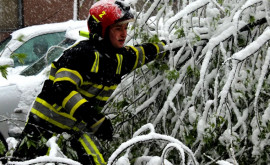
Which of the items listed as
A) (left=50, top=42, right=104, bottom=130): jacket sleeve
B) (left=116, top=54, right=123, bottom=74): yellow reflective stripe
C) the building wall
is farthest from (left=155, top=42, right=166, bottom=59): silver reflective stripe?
the building wall

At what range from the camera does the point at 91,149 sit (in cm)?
257

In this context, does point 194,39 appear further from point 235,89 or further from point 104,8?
point 104,8

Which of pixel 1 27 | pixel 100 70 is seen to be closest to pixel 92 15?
pixel 100 70

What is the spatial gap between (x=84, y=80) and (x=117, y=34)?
0.40m

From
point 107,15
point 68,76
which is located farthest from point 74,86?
point 107,15

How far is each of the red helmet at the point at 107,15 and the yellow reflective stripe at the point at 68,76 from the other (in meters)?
0.38

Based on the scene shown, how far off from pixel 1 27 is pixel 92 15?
12.1m

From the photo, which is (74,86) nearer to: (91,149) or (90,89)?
(90,89)

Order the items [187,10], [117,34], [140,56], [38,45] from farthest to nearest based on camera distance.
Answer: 1. [38,45]
2. [140,56]
3. [117,34]
4. [187,10]

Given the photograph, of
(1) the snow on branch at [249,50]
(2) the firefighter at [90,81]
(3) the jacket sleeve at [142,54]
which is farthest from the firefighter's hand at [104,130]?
(1) the snow on branch at [249,50]

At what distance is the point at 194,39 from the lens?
251cm

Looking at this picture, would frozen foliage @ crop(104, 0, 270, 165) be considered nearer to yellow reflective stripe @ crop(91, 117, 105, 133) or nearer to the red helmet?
the red helmet

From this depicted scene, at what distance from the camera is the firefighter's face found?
9.00 ft

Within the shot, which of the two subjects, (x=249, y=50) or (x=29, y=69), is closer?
(x=249, y=50)
